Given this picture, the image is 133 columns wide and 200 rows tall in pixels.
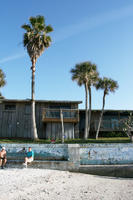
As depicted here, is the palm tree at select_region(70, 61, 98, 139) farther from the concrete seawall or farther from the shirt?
the shirt

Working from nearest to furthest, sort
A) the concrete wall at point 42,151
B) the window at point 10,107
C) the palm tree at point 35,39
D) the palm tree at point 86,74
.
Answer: the concrete wall at point 42,151, the palm tree at point 35,39, the window at point 10,107, the palm tree at point 86,74

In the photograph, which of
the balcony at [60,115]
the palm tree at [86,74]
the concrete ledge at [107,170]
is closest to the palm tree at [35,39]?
the balcony at [60,115]

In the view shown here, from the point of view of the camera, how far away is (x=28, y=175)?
6.91m

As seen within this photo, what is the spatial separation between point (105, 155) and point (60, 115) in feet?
35.8

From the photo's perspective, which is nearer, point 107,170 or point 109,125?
point 107,170

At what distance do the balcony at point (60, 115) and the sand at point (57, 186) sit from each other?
1042cm

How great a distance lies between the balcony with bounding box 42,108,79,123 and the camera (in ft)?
59.5

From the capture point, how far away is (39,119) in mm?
19906

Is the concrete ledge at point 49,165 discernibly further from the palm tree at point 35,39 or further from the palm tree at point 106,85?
the palm tree at point 106,85

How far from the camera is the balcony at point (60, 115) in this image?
18125mm

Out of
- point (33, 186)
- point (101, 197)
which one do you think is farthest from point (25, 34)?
point (101, 197)

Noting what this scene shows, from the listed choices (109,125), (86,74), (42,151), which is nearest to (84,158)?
(42,151)

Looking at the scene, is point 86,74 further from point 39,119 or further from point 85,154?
point 85,154

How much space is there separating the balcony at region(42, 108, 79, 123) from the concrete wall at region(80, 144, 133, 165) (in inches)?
388
